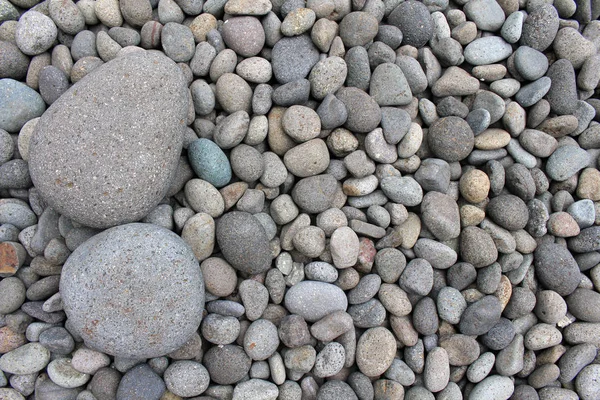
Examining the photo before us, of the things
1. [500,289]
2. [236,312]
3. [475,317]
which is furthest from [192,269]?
[500,289]

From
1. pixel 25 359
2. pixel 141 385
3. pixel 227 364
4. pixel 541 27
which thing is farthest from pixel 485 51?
pixel 25 359

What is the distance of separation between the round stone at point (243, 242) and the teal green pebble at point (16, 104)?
0.98m

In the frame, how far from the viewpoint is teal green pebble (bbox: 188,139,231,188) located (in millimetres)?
1864

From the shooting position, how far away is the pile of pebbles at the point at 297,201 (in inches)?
66.9

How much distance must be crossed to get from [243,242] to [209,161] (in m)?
0.37

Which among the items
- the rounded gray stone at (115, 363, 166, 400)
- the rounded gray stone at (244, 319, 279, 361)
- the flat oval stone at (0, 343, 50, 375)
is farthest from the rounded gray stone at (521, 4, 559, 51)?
the flat oval stone at (0, 343, 50, 375)

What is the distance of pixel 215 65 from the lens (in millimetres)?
2004

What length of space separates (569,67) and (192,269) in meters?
2.00

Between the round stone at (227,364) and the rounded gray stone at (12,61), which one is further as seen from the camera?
the rounded gray stone at (12,61)

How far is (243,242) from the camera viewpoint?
1.82 metres

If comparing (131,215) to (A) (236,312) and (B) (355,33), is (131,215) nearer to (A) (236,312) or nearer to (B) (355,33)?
(A) (236,312)

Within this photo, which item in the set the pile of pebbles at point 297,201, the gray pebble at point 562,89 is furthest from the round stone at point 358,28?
the gray pebble at point 562,89

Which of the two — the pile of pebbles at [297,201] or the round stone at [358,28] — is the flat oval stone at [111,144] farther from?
the round stone at [358,28]

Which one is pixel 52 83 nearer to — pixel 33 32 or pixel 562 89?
pixel 33 32
